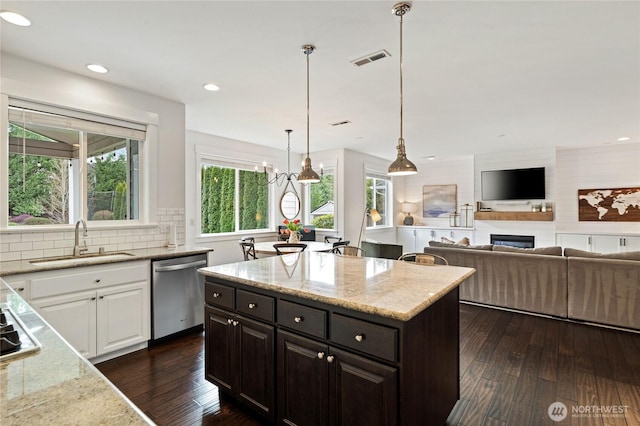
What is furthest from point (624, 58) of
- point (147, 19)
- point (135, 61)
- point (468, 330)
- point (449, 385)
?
point (135, 61)

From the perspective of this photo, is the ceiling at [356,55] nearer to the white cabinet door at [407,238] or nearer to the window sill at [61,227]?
the window sill at [61,227]

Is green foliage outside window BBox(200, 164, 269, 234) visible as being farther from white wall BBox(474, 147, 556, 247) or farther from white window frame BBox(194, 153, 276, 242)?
white wall BBox(474, 147, 556, 247)

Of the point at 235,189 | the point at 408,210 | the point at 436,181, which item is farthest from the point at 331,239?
the point at 436,181

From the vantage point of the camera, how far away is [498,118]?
176 inches

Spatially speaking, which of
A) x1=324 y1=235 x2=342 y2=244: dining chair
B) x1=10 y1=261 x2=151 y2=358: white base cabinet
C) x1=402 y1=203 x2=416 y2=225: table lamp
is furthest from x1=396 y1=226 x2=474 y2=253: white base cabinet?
x1=10 y1=261 x2=151 y2=358: white base cabinet

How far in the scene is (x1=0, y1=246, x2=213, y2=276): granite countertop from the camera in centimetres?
234

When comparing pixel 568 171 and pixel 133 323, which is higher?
pixel 568 171

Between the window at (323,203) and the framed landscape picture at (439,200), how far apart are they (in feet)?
10.4

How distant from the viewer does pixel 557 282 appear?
12.3 ft

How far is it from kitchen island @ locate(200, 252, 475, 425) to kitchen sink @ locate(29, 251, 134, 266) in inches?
49.0

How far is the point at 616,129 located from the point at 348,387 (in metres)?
6.17

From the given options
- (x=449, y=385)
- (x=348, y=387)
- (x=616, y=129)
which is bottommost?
(x=449, y=385)

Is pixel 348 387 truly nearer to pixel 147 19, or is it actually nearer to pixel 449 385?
pixel 449 385

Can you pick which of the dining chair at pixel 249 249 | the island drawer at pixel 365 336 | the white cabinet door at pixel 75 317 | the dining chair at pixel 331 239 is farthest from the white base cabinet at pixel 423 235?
the white cabinet door at pixel 75 317
